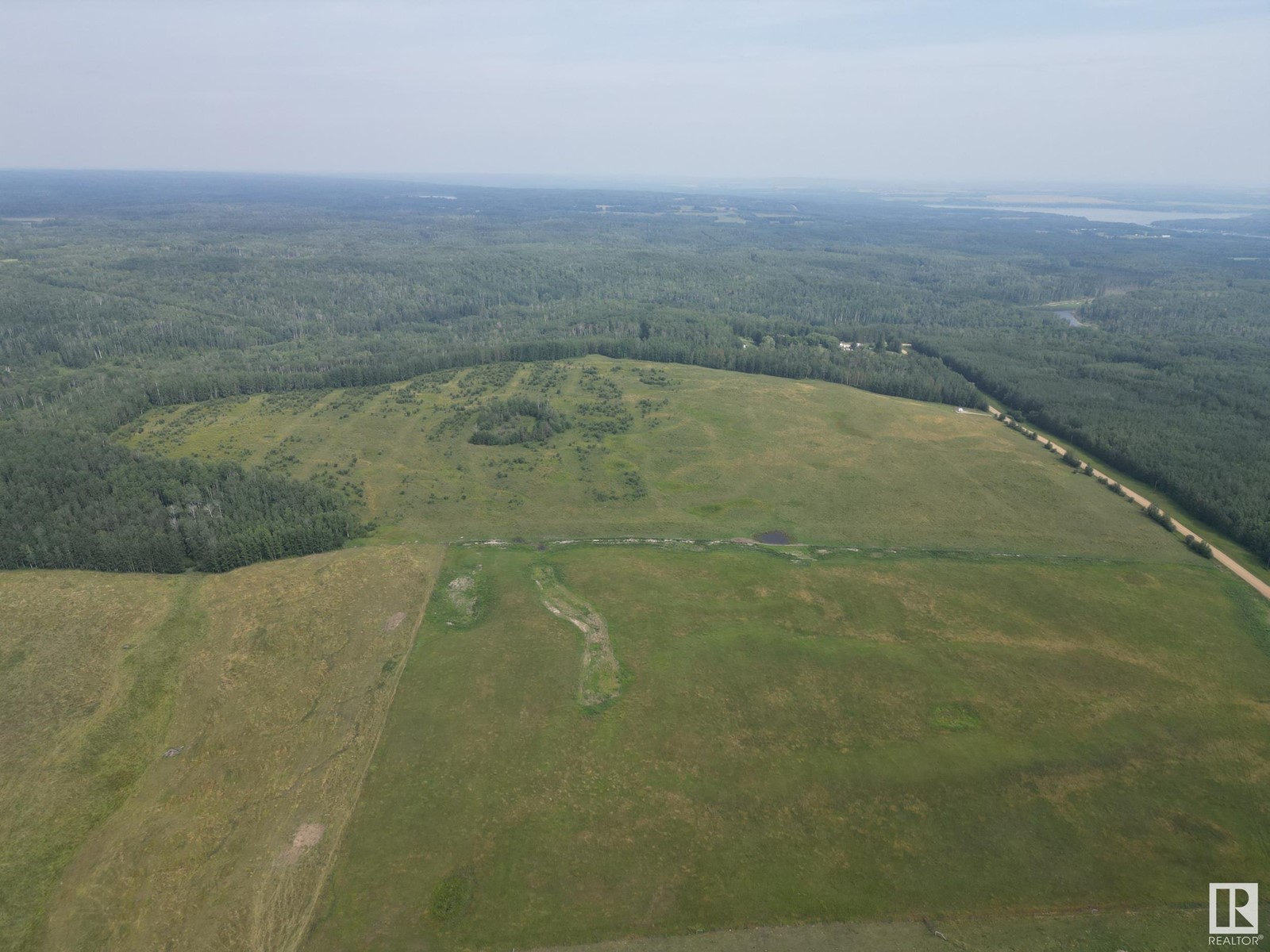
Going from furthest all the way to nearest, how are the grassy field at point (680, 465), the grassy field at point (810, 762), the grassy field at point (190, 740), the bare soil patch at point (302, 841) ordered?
1. the grassy field at point (680, 465)
2. the bare soil patch at point (302, 841)
3. the grassy field at point (810, 762)
4. the grassy field at point (190, 740)

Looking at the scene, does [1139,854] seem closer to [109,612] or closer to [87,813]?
[87,813]

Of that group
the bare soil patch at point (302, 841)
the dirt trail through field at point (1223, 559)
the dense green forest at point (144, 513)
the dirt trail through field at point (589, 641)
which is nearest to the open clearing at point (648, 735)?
the bare soil patch at point (302, 841)

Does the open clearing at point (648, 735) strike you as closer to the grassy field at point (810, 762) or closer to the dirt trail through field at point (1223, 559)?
the grassy field at point (810, 762)

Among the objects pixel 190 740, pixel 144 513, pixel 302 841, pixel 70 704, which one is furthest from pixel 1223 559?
pixel 144 513

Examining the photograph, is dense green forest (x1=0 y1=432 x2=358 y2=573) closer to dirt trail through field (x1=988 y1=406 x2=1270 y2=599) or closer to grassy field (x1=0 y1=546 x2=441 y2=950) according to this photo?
grassy field (x1=0 y1=546 x2=441 y2=950)

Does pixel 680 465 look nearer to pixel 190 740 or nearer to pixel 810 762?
pixel 810 762

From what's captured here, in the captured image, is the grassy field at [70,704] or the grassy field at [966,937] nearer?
the grassy field at [966,937]

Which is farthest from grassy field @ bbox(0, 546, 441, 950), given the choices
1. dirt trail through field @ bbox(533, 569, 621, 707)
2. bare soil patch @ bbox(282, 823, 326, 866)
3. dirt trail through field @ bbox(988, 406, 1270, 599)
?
dirt trail through field @ bbox(988, 406, 1270, 599)
